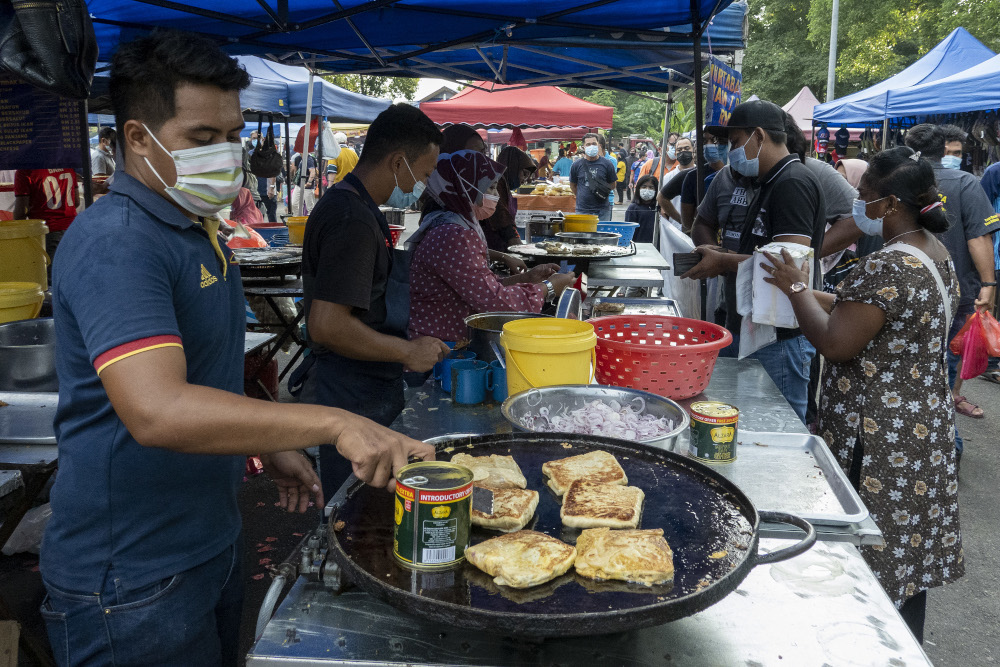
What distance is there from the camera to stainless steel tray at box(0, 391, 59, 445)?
8.41ft

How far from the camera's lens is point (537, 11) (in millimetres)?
4957

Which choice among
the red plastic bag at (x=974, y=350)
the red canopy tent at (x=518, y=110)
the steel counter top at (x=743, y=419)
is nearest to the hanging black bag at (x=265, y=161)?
the red canopy tent at (x=518, y=110)

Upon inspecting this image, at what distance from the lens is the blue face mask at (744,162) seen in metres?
4.03

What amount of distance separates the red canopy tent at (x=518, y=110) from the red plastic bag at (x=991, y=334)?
8190mm

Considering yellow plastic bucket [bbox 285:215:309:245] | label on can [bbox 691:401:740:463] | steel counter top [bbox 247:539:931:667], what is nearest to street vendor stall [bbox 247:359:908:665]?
steel counter top [bbox 247:539:931:667]

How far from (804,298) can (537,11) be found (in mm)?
3074

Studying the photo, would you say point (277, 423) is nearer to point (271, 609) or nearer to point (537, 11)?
point (271, 609)

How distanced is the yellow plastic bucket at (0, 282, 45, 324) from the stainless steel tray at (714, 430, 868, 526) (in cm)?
320

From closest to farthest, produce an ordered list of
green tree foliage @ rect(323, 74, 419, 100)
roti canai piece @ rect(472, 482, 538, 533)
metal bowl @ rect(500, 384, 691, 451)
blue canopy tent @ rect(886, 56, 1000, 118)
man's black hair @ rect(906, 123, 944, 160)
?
1. roti canai piece @ rect(472, 482, 538, 533)
2. metal bowl @ rect(500, 384, 691, 451)
3. man's black hair @ rect(906, 123, 944, 160)
4. blue canopy tent @ rect(886, 56, 1000, 118)
5. green tree foliage @ rect(323, 74, 419, 100)

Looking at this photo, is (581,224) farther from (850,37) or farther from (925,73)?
(850,37)

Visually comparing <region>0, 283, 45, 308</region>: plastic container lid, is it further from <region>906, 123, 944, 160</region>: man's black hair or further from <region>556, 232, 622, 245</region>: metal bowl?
<region>906, 123, 944, 160</region>: man's black hair

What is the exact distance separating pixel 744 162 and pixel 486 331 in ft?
7.09

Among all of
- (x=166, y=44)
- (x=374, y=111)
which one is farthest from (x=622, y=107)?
(x=166, y=44)

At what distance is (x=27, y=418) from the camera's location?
278cm
